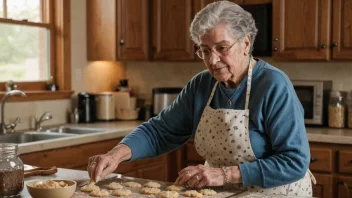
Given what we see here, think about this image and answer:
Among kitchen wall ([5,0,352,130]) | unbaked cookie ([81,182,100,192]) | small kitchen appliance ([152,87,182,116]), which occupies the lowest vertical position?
unbaked cookie ([81,182,100,192])

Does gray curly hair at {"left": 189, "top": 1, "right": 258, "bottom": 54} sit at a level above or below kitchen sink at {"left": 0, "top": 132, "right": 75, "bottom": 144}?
above

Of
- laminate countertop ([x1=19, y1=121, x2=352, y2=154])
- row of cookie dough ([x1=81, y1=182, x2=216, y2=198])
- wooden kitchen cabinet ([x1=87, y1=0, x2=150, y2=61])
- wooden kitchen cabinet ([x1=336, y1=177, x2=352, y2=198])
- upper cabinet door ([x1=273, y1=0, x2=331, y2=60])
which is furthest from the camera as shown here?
wooden kitchen cabinet ([x1=87, y1=0, x2=150, y2=61])

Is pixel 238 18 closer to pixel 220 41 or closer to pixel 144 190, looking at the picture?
pixel 220 41

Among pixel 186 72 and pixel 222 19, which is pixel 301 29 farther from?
pixel 222 19

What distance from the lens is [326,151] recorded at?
3434 mm

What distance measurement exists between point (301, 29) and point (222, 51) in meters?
1.98

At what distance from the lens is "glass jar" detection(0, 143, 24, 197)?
5.81ft

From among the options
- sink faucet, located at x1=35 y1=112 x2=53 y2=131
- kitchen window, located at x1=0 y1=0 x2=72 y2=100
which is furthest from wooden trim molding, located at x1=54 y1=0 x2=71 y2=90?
sink faucet, located at x1=35 y1=112 x2=53 y2=131

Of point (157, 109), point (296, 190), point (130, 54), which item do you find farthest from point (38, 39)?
point (296, 190)

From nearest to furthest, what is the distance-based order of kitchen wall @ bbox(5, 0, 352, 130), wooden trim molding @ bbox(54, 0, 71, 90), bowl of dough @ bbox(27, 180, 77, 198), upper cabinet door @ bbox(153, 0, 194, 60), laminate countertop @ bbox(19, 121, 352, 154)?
1. bowl of dough @ bbox(27, 180, 77, 198)
2. laminate countertop @ bbox(19, 121, 352, 154)
3. kitchen wall @ bbox(5, 0, 352, 130)
4. wooden trim molding @ bbox(54, 0, 71, 90)
5. upper cabinet door @ bbox(153, 0, 194, 60)

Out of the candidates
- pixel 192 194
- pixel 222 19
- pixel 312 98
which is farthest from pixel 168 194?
pixel 312 98

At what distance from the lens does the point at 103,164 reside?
1961 millimetres

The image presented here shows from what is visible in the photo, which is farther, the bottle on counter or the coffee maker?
the coffee maker

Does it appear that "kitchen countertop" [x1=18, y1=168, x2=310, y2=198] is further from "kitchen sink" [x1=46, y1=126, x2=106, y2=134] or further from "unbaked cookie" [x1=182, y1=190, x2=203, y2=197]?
"kitchen sink" [x1=46, y1=126, x2=106, y2=134]
